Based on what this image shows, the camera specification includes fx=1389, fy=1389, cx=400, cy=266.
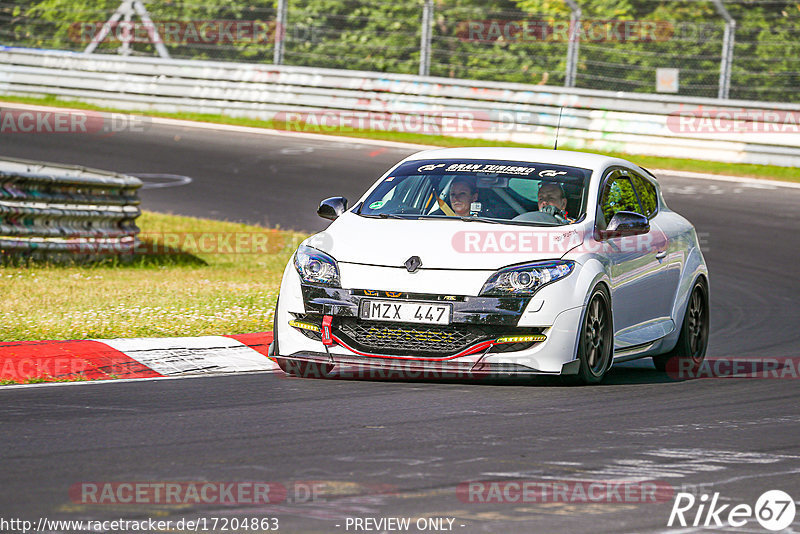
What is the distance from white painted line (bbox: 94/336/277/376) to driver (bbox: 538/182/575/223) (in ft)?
6.96

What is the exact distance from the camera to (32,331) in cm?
973

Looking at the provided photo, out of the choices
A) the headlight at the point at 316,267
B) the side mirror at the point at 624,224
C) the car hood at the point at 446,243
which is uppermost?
the side mirror at the point at 624,224

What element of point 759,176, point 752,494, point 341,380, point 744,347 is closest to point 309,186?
point 759,176

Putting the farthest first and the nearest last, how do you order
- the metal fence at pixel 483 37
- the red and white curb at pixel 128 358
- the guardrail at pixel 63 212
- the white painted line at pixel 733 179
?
the metal fence at pixel 483 37 < the white painted line at pixel 733 179 < the guardrail at pixel 63 212 < the red and white curb at pixel 128 358

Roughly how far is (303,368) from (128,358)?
3.85ft

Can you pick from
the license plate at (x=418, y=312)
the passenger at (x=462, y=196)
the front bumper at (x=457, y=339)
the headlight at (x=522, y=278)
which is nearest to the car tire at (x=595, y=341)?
the front bumper at (x=457, y=339)

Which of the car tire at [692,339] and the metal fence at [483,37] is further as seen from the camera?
the metal fence at [483,37]

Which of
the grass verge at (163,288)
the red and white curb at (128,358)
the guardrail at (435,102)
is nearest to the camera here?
the red and white curb at (128,358)

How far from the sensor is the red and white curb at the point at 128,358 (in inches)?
343

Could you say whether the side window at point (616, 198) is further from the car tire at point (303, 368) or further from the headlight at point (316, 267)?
the car tire at point (303, 368)

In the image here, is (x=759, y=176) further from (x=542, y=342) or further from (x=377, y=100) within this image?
(x=542, y=342)

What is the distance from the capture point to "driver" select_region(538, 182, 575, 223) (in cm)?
921

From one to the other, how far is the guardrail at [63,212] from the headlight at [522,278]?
23.1 ft

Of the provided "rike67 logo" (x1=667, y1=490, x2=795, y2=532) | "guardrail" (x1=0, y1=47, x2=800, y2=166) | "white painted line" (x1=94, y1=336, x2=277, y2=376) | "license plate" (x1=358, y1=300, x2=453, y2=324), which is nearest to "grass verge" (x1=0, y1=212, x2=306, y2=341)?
"white painted line" (x1=94, y1=336, x2=277, y2=376)
